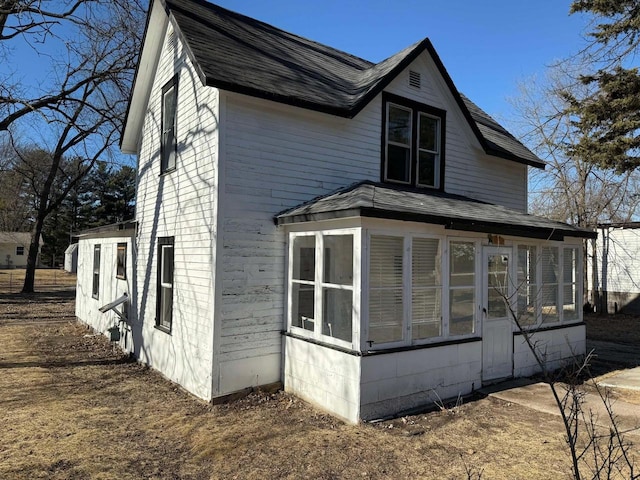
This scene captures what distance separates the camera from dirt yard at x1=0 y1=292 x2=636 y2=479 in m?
4.74

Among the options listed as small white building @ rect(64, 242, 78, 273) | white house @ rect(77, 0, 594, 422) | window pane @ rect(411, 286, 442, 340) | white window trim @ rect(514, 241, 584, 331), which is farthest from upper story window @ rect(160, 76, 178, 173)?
small white building @ rect(64, 242, 78, 273)

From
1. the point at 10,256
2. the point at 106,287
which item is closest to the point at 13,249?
the point at 10,256

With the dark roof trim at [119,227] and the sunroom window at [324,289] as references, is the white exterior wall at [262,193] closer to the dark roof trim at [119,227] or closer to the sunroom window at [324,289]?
the sunroom window at [324,289]

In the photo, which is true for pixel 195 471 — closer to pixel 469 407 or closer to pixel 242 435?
pixel 242 435

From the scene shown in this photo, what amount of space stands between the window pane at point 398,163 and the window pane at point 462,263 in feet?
7.82

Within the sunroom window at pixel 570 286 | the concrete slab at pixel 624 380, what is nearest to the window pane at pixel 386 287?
the concrete slab at pixel 624 380

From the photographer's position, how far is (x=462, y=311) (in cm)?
741

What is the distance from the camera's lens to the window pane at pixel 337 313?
21.9 feet

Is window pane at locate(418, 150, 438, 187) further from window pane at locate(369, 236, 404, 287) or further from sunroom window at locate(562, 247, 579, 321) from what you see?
window pane at locate(369, 236, 404, 287)

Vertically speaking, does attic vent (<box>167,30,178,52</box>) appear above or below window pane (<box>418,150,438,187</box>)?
above

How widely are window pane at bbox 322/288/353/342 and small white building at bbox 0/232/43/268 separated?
59.0 m

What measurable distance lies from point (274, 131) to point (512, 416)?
5.68 meters

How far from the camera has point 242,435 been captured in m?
5.70

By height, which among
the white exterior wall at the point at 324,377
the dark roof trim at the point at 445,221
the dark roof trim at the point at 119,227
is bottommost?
the white exterior wall at the point at 324,377
